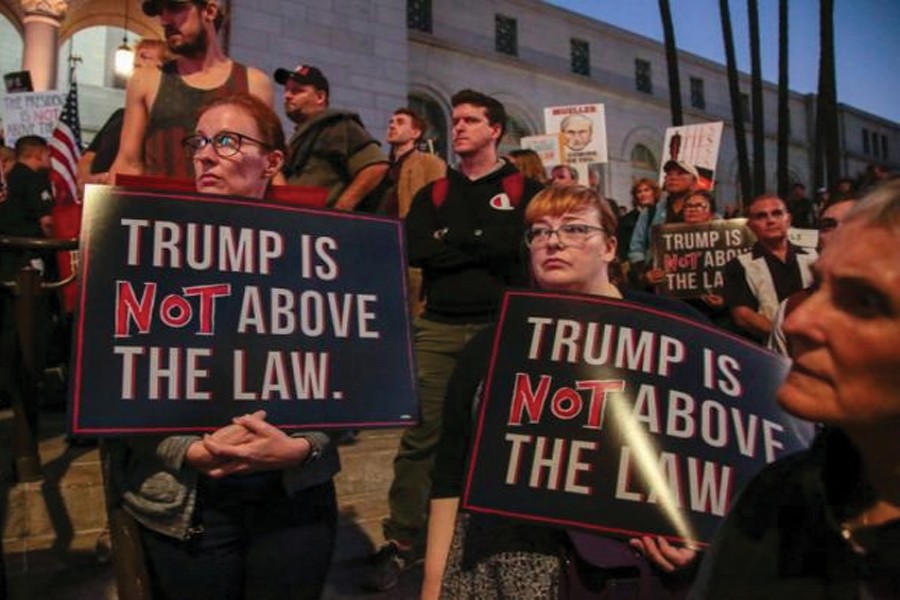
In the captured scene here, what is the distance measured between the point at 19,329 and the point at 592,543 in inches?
115

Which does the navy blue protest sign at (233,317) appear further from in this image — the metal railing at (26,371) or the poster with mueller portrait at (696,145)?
the poster with mueller portrait at (696,145)

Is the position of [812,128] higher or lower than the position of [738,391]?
higher

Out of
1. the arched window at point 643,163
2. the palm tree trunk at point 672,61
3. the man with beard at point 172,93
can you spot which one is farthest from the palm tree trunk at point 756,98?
the man with beard at point 172,93

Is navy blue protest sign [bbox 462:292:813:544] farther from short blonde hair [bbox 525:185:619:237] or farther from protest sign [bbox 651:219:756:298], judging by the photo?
protest sign [bbox 651:219:756:298]

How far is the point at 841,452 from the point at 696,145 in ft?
28.8

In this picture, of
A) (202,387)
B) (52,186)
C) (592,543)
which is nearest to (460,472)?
(592,543)

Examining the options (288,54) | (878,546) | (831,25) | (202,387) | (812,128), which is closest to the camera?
(878,546)

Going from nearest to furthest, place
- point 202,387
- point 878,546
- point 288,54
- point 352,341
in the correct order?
1. point 878,546
2. point 202,387
3. point 352,341
4. point 288,54

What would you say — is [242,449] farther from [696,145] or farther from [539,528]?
[696,145]

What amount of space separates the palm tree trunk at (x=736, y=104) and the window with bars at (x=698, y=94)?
614 inches

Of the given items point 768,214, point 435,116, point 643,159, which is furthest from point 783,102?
point 768,214

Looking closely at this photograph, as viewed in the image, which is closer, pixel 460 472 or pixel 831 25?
pixel 460 472

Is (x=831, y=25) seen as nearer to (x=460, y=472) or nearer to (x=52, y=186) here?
(x=52, y=186)

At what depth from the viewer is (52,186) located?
6117 mm
